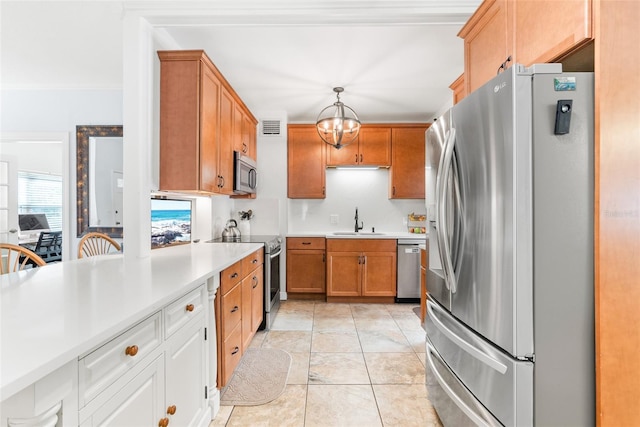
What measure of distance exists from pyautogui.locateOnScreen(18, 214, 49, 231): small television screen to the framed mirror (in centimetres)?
370

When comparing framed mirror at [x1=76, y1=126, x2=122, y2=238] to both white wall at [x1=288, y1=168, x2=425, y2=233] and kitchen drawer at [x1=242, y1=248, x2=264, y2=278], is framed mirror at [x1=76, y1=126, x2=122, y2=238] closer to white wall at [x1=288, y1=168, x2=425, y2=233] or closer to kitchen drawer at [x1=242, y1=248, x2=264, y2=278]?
kitchen drawer at [x1=242, y1=248, x2=264, y2=278]

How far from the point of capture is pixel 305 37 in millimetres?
2352

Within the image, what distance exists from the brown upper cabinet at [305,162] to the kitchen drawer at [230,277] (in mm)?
2158

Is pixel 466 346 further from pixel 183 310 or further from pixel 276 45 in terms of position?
pixel 276 45

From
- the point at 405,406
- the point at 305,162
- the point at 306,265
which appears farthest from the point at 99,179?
the point at 405,406

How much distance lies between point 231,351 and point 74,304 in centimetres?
121

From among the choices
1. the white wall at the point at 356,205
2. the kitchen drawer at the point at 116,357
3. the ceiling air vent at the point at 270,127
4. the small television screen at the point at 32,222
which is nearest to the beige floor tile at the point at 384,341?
the white wall at the point at 356,205

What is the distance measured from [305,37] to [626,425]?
8.86 feet

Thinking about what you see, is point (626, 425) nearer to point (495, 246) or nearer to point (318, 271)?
point (495, 246)

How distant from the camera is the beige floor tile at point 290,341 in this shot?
2676 mm

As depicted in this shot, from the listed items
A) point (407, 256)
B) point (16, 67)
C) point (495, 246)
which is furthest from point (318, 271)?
point (16, 67)

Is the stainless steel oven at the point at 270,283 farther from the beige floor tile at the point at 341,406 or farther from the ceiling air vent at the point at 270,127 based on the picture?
the ceiling air vent at the point at 270,127

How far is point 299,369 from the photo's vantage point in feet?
7.61

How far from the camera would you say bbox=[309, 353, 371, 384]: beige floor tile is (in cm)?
218
